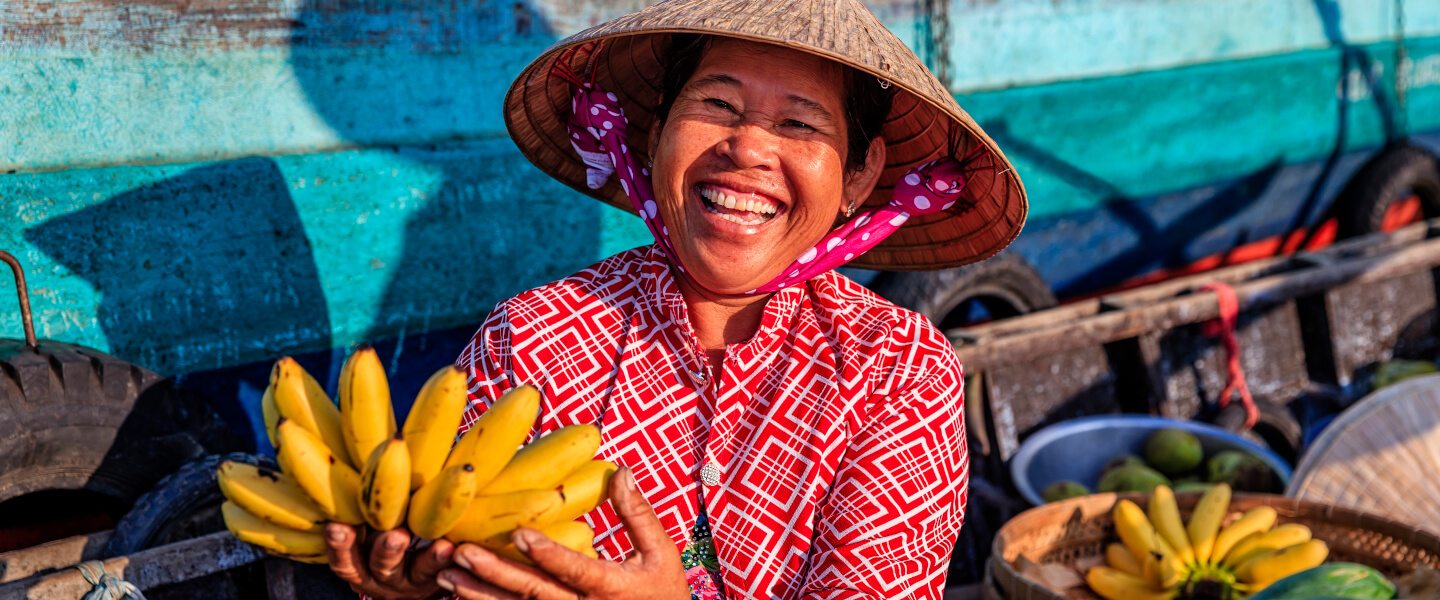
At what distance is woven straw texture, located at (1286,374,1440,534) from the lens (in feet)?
9.97

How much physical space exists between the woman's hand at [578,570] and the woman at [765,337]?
28 centimetres

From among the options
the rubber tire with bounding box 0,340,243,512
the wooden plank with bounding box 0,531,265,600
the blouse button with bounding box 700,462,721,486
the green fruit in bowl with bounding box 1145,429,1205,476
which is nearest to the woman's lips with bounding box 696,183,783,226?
the blouse button with bounding box 700,462,721,486

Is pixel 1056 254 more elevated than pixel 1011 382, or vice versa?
pixel 1056 254

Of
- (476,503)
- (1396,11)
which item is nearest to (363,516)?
(476,503)

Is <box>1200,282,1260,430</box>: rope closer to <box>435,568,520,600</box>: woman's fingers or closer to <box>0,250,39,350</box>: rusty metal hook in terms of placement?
<box>435,568,520,600</box>: woman's fingers

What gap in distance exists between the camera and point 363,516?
125 cm

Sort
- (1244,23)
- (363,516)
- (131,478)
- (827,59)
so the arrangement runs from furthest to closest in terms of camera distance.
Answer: (1244,23) < (131,478) < (827,59) < (363,516)

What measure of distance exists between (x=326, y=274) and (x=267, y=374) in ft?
1.08

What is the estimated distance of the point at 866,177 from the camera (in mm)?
1845

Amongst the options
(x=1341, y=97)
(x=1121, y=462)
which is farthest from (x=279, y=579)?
(x=1341, y=97)

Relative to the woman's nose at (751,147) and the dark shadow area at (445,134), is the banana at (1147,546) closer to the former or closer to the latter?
the woman's nose at (751,147)

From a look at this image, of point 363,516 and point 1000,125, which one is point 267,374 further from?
point 1000,125

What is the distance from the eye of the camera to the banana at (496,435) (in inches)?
49.9

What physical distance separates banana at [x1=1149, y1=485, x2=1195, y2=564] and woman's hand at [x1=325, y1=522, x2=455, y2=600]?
2147mm
